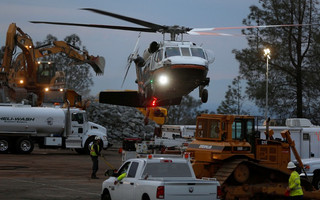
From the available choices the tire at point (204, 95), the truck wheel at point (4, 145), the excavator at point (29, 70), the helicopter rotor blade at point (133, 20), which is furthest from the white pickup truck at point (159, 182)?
the excavator at point (29, 70)

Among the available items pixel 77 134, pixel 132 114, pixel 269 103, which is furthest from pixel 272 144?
pixel 132 114

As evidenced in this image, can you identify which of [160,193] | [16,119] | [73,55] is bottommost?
[160,193]

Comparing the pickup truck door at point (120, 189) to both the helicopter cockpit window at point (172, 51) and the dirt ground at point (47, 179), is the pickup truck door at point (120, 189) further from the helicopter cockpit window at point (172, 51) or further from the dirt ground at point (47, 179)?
the helicopter cockpit window at point (172, 51)

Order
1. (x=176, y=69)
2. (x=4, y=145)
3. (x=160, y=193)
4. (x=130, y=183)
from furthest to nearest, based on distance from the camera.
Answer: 1. (x=4, y=145)
2. (x=176, y=69)
3. (x=130, y=183)
4. (x=160, y=193)

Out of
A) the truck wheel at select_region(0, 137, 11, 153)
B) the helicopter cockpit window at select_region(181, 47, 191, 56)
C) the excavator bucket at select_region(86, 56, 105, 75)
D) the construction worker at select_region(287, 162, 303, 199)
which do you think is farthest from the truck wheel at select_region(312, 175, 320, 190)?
the excavator bucket at select_region(86, 56, 105, 75)

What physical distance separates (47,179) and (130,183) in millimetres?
11073

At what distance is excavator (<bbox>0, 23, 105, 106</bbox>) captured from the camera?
50.3 meters

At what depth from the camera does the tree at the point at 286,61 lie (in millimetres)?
56125

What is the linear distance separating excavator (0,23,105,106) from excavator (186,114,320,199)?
106 ft

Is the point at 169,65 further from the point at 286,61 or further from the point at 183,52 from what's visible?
the point at 286,61

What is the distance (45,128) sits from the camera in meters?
42.2

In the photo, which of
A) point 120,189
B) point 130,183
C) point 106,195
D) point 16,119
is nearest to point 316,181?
point 106,195

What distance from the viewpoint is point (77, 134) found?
42.7m

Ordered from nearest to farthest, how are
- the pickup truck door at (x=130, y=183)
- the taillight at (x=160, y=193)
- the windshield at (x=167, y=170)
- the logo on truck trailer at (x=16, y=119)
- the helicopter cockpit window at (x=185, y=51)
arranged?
the taillight at (x=160, y=193) < the pickup truck door at (x=130, y=183) < the windshield at (x=167, y=170) < the helicopter cockpit window at (x=185, y=51) < the logo on truck trailer at (x=16, y=119)
